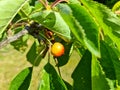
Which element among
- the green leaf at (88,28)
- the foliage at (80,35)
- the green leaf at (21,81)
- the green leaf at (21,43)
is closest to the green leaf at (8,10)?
the foliage at (80,35)

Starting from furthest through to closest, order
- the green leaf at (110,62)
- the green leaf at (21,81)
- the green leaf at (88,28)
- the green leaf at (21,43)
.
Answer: the green leaf at (21,43)
the green leaf at (21,81)
the green leaf at (110,62)
the green leaf at (88,28)

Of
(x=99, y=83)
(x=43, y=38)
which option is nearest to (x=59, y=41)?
(x=43, y=38)

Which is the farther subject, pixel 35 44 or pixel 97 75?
pixel 35 44

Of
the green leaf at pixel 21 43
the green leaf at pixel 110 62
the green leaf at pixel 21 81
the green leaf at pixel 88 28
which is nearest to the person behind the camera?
the green leaf at pixel 88 28

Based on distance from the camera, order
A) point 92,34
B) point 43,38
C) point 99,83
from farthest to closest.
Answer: point 43,38
point 99,83
point 92,34

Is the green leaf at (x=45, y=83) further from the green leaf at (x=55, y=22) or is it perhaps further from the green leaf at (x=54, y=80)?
the green leaf at (x=55, y=22)

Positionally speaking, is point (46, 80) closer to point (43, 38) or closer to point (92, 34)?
point (43, 38)

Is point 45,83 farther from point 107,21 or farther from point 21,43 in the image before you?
point 21,43

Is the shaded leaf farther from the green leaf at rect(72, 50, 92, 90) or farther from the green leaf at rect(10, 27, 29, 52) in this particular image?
the green leaf at rect(10, 27, 29, 52)
